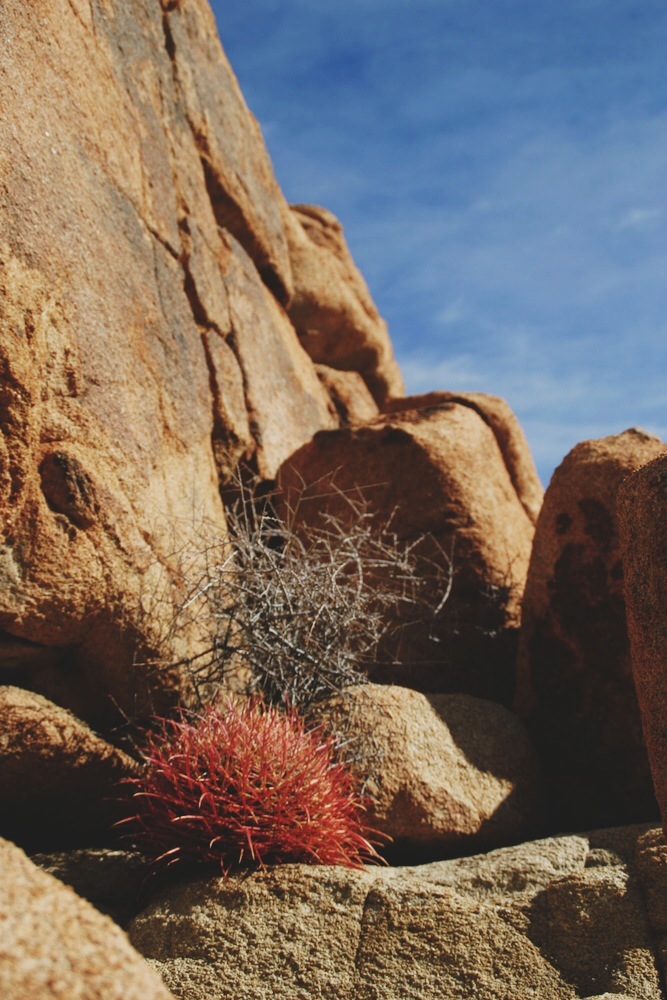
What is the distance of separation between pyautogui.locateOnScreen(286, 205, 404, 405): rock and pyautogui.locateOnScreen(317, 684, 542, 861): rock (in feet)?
19.0

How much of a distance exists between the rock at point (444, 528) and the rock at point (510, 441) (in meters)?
0.96

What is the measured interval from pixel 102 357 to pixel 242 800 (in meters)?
2.08

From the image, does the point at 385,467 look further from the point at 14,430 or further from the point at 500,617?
the point at 14,430

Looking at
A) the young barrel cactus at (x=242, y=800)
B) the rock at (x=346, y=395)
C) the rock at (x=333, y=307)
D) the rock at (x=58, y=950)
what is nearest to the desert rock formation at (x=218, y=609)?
the rock at (x=58, y=950)

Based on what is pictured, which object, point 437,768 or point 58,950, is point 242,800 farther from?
point 58,950

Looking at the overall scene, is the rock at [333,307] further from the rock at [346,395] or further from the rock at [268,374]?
the rock at [268,374]

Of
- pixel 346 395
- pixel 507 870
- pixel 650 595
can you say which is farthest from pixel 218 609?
pixel 346 395

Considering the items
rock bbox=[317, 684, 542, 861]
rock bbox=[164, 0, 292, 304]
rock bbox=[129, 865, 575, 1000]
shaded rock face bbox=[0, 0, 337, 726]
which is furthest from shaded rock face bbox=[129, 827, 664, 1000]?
rock bbox=[164, 0, 292, 304]

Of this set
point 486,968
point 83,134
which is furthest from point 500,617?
point 83,134

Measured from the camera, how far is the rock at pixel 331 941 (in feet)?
10.4

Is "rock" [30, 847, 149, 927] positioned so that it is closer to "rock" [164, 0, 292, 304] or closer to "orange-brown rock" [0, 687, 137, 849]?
"orange-brown rock" [0, 687, 137, 849]

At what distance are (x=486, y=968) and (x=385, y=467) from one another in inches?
130

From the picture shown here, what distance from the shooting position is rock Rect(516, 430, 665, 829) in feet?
16.6

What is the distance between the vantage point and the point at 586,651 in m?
5.19
